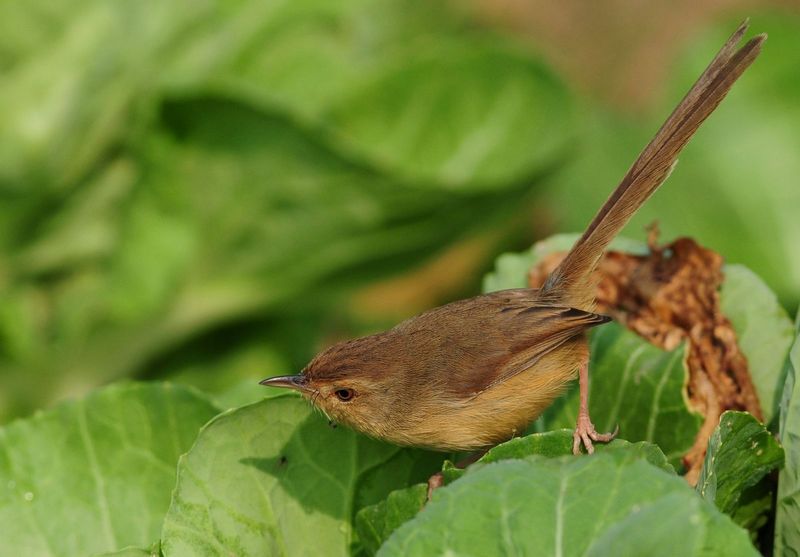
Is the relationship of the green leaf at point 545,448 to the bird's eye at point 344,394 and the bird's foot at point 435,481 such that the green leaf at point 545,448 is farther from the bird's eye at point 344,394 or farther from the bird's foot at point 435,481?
the bird's eye at point 344,394

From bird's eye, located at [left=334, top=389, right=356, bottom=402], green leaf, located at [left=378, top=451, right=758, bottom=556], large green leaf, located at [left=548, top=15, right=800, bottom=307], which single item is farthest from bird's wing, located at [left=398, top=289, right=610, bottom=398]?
large green leaf, located at [left=548, top=15, right=800, bottom=307]

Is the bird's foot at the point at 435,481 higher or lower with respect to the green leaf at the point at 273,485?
higher

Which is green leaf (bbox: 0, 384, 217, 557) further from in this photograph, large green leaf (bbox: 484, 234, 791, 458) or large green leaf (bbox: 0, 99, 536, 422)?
large green leaf (bbox: 0, 99, 536, 422)

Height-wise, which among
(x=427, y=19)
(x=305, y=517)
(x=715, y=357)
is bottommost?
(x=305, y=517)

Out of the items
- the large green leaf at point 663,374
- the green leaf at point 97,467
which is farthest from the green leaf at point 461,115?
the green leaf at point 97,467

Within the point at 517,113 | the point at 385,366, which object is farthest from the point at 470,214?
the point at 385,366

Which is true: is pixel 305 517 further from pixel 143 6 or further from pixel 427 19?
pixel 427 19
